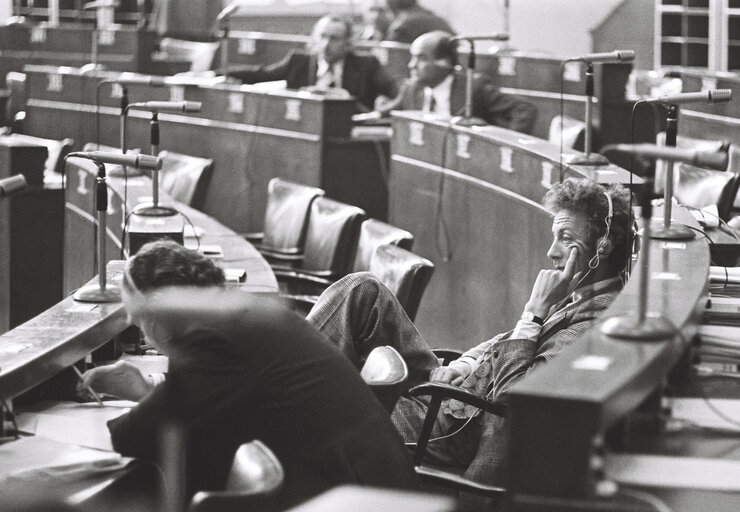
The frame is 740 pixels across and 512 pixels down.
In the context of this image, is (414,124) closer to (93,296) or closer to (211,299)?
(93,296)

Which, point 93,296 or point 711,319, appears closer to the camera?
point 711,319

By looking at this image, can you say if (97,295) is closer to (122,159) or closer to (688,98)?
(122,159)

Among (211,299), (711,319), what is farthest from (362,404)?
(711,319)

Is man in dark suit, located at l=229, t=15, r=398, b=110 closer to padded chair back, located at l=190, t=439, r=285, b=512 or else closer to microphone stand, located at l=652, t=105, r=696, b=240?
microphone stand, located at l=652, t=105, r=696, b=240

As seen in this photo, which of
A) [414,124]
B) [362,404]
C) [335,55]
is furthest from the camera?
[335,55]

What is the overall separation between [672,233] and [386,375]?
2.31ft

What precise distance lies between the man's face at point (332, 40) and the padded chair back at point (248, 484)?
16.5 feet

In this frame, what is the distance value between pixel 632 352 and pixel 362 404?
1.86 ft

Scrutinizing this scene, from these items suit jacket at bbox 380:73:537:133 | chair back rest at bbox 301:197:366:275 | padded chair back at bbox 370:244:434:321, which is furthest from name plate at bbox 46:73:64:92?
padded chair back at bbox 370:244:434:321

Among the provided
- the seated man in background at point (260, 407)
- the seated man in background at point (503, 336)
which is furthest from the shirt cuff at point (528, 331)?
the seated man in background at point (260, 407)

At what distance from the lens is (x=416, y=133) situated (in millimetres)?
5266

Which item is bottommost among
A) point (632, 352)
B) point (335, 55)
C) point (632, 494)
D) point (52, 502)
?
point (52, 502)

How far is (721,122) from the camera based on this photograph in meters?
5.68

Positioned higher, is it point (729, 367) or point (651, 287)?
point (651, 287)
